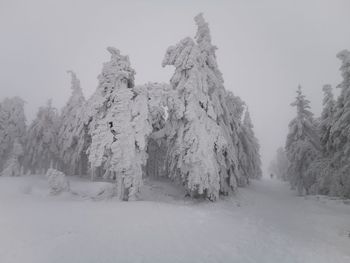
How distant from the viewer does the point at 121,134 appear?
51.0ft

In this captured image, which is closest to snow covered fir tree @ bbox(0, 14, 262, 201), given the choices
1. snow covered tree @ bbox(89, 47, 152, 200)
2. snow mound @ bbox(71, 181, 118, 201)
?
snow covered tree @ bbox(89, 47, 152, 200)

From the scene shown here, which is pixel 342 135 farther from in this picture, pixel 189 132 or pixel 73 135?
pixel 73 135

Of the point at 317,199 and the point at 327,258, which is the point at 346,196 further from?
the point at 327,258

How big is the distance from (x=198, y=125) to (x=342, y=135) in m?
13.2

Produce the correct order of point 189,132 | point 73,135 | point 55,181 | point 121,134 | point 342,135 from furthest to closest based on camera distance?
point 73,135
point 342,135
point 189,132
point 55,181
point 121,134

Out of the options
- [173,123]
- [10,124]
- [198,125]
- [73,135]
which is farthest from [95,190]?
[10,124]

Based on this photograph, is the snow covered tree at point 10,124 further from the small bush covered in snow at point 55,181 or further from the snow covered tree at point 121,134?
the snow covered tree at point 121,134

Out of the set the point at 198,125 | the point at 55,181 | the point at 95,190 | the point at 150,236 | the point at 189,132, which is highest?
the point at 198,125

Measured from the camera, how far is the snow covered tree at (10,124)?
3872 cm

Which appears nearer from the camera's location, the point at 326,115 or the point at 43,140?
the point at 326,115

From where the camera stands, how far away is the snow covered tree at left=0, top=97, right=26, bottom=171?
38.7 metres

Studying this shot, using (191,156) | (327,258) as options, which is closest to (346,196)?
(191,156)

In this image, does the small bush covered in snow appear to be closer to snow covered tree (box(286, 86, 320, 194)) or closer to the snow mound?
the snow mound

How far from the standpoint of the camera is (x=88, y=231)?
31.4ft
